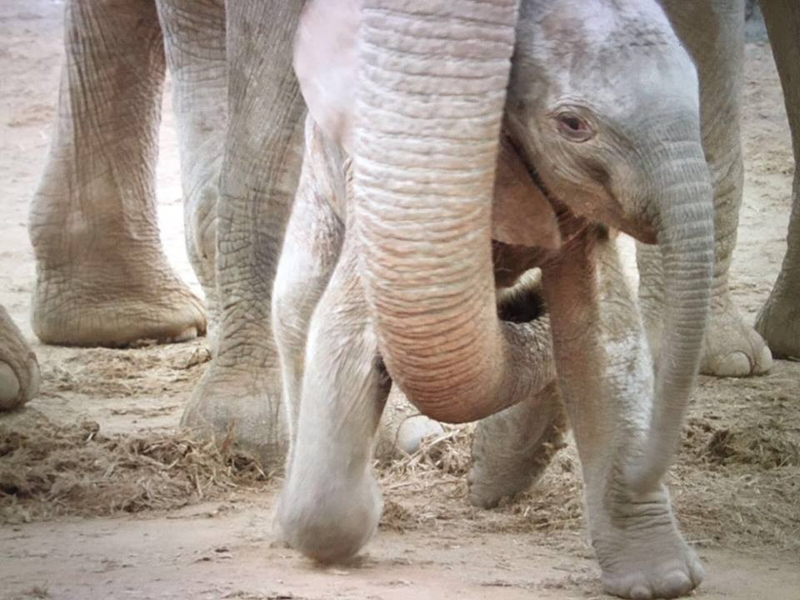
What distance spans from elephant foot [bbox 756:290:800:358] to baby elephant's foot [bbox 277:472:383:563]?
2.52 metres

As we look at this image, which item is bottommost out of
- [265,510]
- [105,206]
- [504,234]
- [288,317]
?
[265,510]

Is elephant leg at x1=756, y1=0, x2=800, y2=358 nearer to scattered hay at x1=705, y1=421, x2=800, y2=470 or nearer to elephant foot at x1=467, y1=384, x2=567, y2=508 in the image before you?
scattered hay at x1=705, y1=421, x2=800, y2=470

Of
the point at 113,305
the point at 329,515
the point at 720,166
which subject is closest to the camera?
the point at 329,515

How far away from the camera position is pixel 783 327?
577 cm

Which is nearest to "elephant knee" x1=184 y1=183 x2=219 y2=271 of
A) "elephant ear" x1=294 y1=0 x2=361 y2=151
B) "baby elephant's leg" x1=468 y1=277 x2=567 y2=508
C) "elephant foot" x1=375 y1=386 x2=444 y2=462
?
"elephant foot" x1=375 y1=386 x2=444 y2=462

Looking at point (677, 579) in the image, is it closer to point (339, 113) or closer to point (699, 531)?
point (699, 531)

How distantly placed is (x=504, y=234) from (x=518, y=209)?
6 cm

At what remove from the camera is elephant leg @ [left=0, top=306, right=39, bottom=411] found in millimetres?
4844

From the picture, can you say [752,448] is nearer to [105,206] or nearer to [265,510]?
[265,510]

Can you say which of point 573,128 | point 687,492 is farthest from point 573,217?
point 687,492

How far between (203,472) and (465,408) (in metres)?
1.25

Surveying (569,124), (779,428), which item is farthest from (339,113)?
(779,428)

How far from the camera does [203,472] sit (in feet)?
14.3

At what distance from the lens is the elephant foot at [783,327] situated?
5.74 meters
